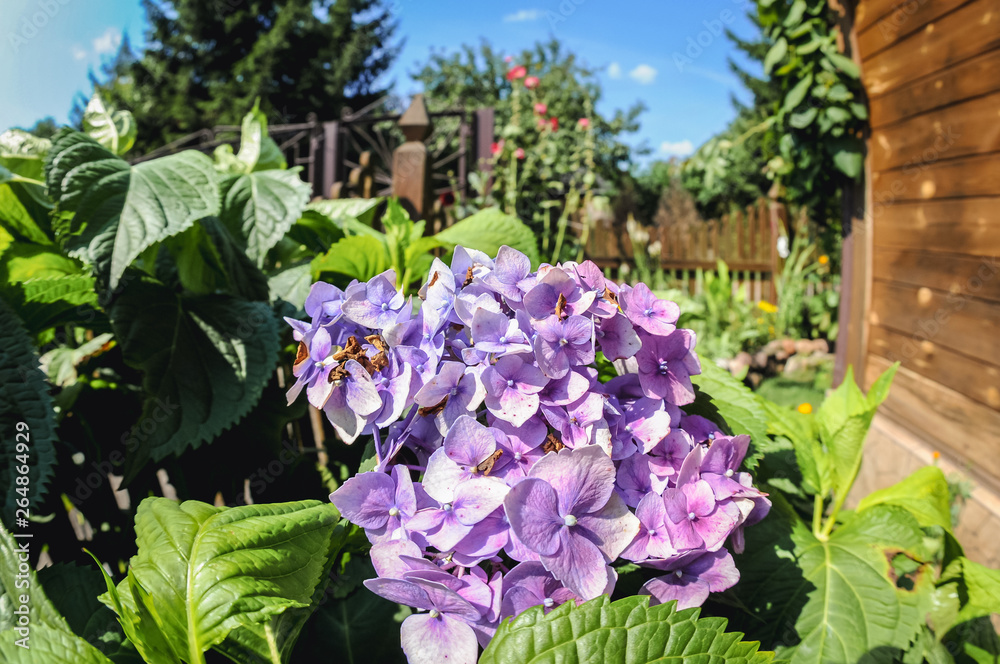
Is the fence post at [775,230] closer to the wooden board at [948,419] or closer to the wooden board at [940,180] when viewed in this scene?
the wooden board at [940,180]

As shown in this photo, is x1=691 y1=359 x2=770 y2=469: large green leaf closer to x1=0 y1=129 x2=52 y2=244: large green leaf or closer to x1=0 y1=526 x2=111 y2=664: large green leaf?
x1=0 y1=526 x2=111 y2=664: large green leaf

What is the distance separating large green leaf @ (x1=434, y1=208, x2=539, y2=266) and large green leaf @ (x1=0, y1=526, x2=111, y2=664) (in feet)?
2.94

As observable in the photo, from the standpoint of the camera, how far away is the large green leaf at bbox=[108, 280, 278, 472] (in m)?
0.98

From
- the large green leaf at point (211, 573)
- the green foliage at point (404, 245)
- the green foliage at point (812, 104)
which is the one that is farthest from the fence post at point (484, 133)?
the large green leaf at point (211, 573)

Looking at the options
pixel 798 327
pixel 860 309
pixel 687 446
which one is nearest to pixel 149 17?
pixel 798 327

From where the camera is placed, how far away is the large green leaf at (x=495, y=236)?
1288mm

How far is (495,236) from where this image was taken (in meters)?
1.32

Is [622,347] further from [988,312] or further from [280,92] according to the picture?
[280,92]

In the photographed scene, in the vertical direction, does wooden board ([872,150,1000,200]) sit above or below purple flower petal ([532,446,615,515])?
above

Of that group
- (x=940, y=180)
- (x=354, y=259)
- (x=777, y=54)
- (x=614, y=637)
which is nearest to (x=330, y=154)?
(x=777, y=54)

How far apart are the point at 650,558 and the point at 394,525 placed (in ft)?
0.94

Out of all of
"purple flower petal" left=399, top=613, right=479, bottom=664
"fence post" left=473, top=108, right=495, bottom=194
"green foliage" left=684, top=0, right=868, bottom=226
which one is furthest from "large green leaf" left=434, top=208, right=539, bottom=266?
"fence post" left=473, top=108, right=495, bottom=194

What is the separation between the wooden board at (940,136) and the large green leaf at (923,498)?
2.20m

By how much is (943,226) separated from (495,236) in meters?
2.79
